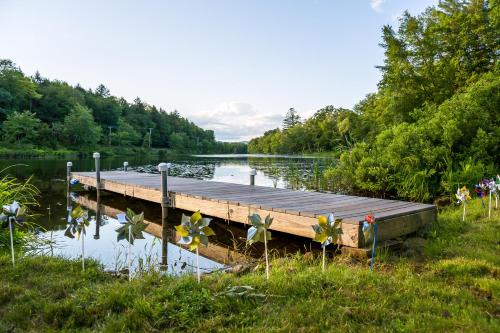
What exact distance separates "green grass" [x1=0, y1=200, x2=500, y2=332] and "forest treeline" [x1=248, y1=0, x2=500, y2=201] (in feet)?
21.8

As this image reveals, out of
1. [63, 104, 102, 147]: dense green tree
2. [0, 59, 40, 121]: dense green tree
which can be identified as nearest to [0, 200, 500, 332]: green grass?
[63, 104, 102, 147]: dense green tree

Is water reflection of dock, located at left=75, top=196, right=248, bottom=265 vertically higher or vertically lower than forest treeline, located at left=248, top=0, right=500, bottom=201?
lower

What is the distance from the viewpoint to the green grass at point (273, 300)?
2.54 metres

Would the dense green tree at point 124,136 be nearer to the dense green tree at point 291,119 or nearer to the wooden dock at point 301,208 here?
the dense green tree at point 291,119

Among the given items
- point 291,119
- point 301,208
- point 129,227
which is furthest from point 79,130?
point 291,119

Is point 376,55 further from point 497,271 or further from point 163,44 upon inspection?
point 497,271

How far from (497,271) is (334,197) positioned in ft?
13.5

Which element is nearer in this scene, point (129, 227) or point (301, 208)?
point (129, 227)

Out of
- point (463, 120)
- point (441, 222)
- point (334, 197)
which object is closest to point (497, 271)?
point (441, 222)

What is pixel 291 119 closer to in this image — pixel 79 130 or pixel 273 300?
pixel 79 130

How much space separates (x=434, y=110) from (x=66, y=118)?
50.7 meters

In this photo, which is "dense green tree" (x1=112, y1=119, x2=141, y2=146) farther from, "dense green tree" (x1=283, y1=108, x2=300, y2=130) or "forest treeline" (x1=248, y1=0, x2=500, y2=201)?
"forest treeline" (x1=248, y1=0, x2=500, y2=201)

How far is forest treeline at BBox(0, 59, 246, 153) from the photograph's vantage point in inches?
1666

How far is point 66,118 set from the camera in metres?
49.1
